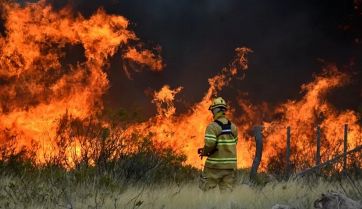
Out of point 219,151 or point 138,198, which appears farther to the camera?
point 219,151

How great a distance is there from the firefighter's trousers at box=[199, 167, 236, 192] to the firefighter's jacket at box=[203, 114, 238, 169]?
0.32 ft

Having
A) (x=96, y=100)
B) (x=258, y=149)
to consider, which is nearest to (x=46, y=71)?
(x=96, y=100)

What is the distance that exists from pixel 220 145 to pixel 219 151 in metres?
0.10

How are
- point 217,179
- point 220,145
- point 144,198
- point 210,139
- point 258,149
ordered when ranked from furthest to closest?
point 258,149 < point 217,179 < point 220,145 < point 210,139 < point 144,198

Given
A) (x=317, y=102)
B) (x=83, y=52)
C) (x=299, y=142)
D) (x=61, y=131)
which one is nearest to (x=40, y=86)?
(x=83, y=52)

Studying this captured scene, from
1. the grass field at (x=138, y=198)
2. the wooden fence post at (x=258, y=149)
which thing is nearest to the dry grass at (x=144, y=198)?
the grass field at (x=138, y=198)

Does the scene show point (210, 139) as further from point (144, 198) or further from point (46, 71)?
point (46, 71)

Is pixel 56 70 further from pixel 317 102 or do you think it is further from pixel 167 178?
pixel 317 102

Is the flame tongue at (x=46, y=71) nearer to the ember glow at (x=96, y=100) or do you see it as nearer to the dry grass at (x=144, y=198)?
the ember glow at (x=96, y=100)

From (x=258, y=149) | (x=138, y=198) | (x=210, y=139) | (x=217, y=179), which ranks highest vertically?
(x=258, y=149)

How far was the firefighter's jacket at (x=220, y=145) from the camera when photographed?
8258 mm

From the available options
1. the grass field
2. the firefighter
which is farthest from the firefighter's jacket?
the grass field

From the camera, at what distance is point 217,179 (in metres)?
8.45

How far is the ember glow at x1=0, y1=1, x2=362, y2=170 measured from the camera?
46.2 feet
